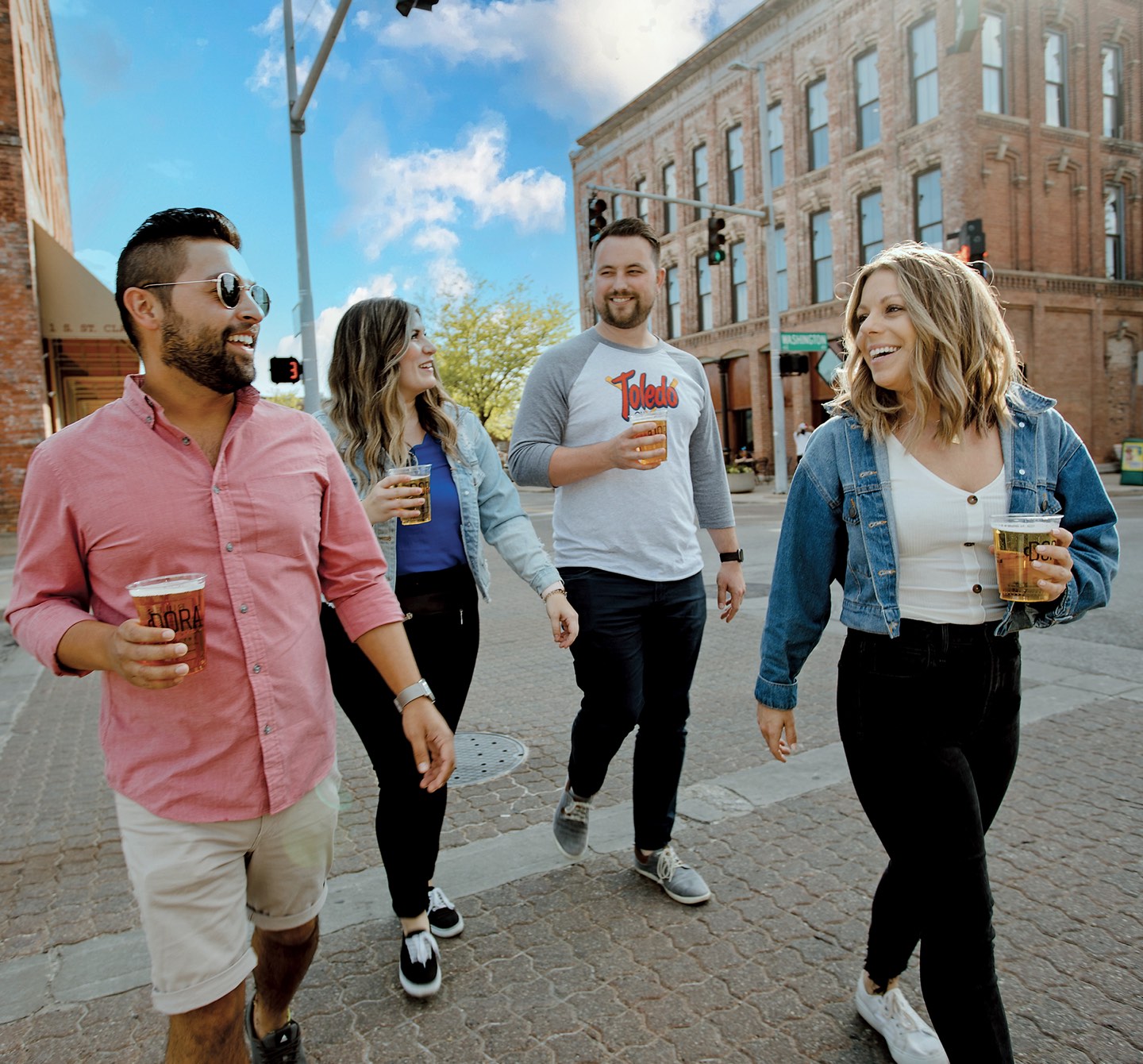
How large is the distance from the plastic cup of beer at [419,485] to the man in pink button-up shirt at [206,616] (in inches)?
24.2

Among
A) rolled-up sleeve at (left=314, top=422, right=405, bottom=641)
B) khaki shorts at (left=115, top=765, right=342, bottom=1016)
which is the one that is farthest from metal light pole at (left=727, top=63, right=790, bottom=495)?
khaki shorts at (left=115, top=765, right=342, bottom=1016)

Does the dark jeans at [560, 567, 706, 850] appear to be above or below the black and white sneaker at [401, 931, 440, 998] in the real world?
above

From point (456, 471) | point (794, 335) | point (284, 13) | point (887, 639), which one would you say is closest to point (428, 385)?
point (456, 471)

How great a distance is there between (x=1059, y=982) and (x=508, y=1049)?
163 cm

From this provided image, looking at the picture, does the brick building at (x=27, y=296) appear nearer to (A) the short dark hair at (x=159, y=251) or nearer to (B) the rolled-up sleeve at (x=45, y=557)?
(A) the short dark hair at (x=159, y=251)

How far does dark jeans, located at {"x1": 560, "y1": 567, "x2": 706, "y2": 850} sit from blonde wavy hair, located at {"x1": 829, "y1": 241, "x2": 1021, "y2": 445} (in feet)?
3.83

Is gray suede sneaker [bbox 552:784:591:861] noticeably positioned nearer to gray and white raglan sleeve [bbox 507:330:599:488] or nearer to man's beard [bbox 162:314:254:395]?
gray and white raglan sleeve [bbox 507:330:599:488]

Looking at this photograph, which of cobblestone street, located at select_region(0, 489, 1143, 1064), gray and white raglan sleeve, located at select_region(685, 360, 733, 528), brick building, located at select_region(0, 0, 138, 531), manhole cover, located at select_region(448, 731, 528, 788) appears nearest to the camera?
cobblestone street, located at select_region(0, 489, 1143, 1064)

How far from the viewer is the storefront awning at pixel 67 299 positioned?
17656 mm

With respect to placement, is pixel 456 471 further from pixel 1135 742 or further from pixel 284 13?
pixel 284 13

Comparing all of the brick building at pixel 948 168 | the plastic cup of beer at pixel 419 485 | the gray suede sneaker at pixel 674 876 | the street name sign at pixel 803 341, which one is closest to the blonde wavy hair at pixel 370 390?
the plastic cup of beer at pixel 419 485

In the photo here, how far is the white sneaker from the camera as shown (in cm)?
234

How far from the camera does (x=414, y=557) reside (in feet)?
9.65

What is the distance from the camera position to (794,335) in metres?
22.1
